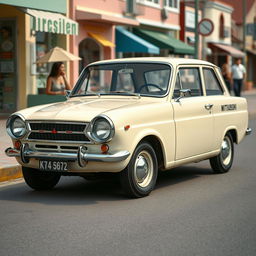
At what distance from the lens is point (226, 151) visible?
10.3 metres

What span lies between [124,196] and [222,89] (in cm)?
304

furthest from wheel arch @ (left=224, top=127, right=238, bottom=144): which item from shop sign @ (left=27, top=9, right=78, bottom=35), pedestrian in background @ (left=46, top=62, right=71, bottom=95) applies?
shop sign @ (left=27, top=9, right=78, bottom=35)

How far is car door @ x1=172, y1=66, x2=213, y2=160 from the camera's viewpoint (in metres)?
8.77

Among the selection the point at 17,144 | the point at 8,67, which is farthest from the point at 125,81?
the point at 8,67

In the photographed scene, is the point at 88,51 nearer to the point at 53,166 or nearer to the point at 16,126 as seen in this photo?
the point at 16,126

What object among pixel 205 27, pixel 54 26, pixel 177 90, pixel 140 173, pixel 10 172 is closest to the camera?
pixel 140 173

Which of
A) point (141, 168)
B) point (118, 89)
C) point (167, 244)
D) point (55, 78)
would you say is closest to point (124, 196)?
point (141, 168)

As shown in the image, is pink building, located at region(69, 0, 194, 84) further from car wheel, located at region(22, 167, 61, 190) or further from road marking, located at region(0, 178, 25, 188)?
car wheel, located at region(22, 167, 61, 190)

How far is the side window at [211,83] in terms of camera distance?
9984 millimetres

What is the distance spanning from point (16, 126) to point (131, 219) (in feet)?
7.11

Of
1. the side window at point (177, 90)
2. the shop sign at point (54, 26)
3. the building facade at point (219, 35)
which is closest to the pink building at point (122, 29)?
the shop sign at point (54, 26)

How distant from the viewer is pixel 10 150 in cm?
823

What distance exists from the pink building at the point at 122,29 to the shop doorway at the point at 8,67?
10.6ft

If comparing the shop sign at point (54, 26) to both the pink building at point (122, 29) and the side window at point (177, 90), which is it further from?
the side window at point (177, 90)
